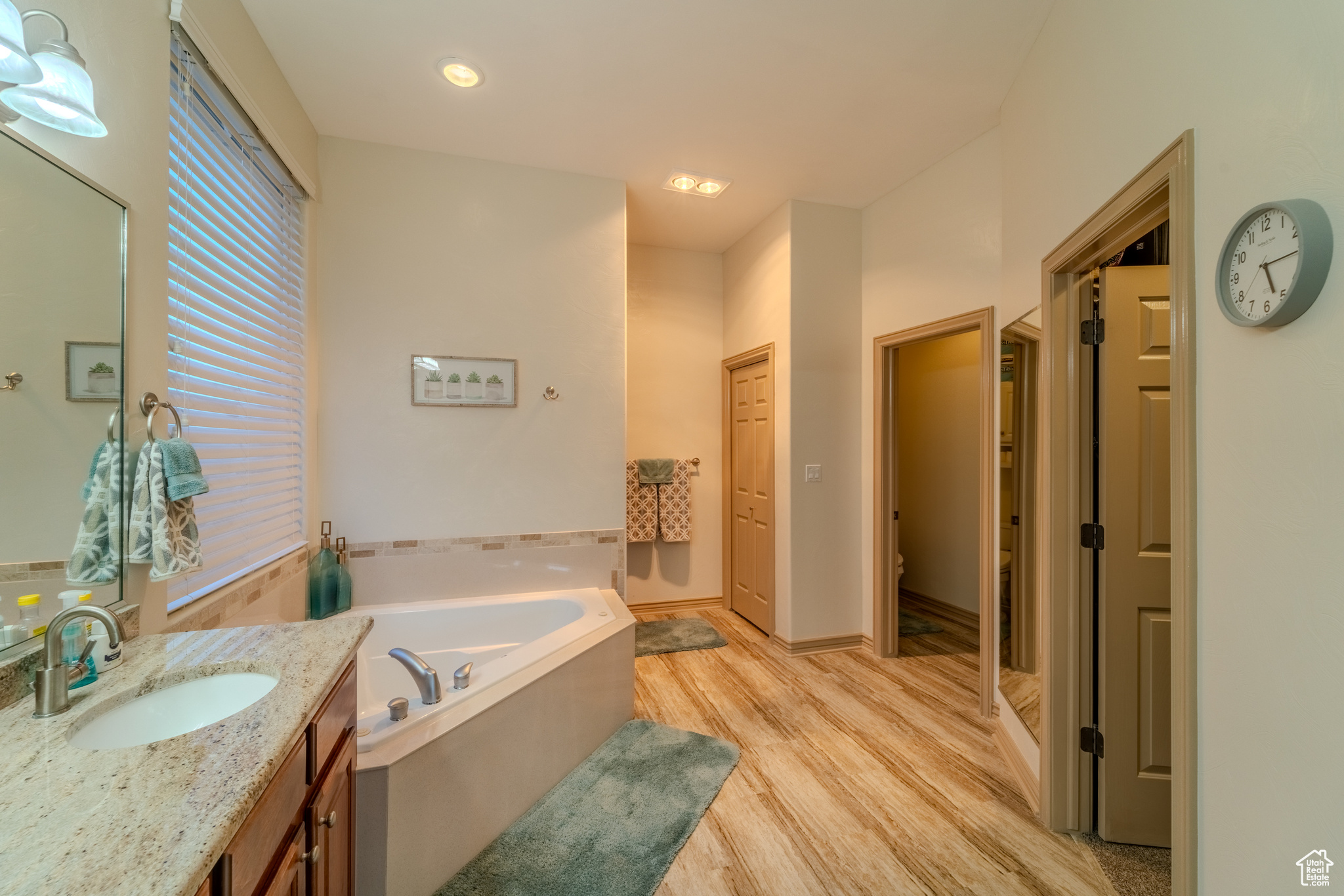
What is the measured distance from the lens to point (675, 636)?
3.44 meters

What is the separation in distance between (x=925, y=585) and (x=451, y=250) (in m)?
4.03

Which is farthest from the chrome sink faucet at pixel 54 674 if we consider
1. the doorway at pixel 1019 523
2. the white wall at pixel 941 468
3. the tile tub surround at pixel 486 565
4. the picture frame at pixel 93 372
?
the white wall at pixel 941 468

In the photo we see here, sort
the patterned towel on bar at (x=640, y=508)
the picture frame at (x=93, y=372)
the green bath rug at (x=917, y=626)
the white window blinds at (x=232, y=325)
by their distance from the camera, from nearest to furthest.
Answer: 1. the picture frame at (x=93, y=372)
2. the white window blinds at (x=232, y=325)
3. the green bath rug at (x=917, y=626)
4. the patterned towel on bar at (x=640, y=508)

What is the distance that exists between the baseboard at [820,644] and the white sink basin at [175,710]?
8.86 ft

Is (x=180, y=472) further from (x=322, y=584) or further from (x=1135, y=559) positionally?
(x=1135, y=559)

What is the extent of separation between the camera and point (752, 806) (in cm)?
188

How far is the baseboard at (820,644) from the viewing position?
3.19 m

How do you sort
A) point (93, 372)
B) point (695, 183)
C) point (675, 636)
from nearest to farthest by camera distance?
point (93, 372)
point (695, 183)
point (675, 636)

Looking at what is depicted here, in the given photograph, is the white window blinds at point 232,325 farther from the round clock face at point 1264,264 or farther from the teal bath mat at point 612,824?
the round clock face at point 1264,264

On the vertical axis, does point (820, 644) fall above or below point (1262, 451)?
below

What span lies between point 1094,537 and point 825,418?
5.45ft

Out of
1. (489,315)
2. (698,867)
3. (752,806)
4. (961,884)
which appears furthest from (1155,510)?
(489,315)

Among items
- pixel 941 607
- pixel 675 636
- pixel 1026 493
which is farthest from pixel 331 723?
pixel 941 607

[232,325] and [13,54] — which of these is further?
[232,325]
